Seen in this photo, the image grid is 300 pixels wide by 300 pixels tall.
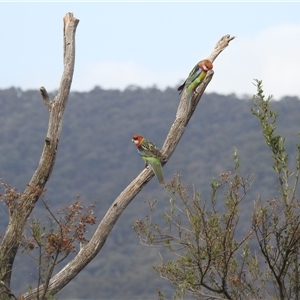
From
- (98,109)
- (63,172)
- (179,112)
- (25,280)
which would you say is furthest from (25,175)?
(179,112)

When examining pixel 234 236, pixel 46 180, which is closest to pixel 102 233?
pixel 46 180

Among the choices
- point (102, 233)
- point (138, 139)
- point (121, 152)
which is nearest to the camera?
point (102, 233)

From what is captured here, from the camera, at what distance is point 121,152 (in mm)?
64938

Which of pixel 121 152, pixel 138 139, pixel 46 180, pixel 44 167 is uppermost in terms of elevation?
pixel 121 152

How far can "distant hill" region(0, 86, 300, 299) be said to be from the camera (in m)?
50.5

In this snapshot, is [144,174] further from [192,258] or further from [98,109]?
[98,109]

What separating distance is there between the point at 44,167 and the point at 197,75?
5.55 ft

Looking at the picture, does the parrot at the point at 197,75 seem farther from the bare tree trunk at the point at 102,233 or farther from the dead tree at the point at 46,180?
the bare tree trunk at the point at 102,233

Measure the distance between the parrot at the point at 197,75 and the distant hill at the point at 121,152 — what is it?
3728 centimetres

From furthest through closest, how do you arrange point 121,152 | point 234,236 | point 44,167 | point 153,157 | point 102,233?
point 121,152
point 153,157
point 44,167
point 102,233
point 234,236

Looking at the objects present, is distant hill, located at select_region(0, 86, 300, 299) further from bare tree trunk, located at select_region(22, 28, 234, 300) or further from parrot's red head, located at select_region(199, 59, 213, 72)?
bare tree trunk, located at select_region(22, 28, 234, 300)


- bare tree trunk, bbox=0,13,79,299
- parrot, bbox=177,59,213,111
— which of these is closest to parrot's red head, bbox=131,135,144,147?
parrot, bbox=177,59,213,111

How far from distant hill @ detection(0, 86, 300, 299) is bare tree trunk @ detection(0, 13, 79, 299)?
37.5 m

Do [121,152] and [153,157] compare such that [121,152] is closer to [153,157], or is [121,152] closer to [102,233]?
[153,157]
